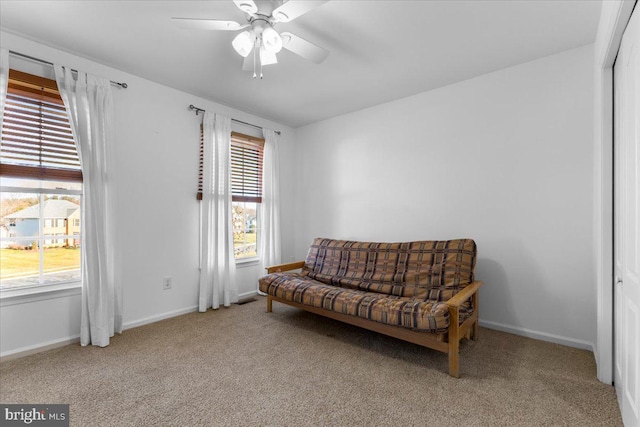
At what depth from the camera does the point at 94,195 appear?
2.47 meters

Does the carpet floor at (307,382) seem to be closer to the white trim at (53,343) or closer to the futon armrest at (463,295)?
the white trim at (53,343)

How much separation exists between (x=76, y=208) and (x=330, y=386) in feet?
8.47

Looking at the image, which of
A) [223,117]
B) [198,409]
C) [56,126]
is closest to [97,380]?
[198,409]

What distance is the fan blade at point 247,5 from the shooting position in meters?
1.59

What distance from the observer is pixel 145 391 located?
70.4 inches

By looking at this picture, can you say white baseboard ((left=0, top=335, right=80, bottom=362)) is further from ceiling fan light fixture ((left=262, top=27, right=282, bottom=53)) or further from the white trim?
ceiling fan light fixture ((left=262, top=27, right=282, bottom=53))

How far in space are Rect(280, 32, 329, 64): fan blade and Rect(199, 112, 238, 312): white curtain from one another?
1716mm

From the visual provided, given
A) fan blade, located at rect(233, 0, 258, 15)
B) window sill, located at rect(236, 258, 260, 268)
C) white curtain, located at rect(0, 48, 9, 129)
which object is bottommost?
window sill, located at rect(236, 258, 260, 268)

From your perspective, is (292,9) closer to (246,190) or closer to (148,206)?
(148,206)

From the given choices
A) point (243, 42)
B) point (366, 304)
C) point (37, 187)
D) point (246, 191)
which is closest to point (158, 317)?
point (37, 187)

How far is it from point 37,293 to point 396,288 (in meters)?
2.99

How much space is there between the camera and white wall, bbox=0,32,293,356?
2.39m

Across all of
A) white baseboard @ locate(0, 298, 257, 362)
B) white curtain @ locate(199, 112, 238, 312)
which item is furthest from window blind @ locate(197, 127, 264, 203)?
white baseboard @ locate(0, 298, 257, 362)

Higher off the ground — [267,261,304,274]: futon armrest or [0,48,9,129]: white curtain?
[0,48,9,129]: white curtain
